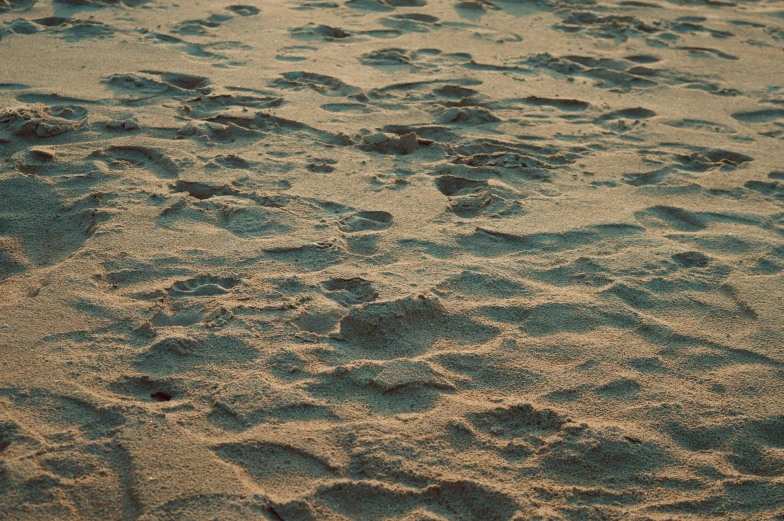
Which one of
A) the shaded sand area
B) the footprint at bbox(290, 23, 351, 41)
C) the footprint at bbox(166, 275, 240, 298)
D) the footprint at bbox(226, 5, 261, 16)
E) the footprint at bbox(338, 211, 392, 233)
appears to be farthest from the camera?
the footprint at bbox(226, 5, 261, 16)

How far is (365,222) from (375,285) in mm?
452

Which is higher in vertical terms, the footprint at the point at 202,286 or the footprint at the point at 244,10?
the footprint at the point at 244,10

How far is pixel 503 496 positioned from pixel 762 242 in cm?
175

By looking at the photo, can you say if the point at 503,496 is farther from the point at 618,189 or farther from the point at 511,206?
the point at 618,189

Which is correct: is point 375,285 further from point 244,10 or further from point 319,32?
point 244,10

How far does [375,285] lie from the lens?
96.3 inches

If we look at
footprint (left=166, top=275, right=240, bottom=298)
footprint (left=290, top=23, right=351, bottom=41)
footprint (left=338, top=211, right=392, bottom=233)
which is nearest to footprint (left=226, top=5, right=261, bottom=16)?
footprint (left=290, top=23, right=351, bottom=41)

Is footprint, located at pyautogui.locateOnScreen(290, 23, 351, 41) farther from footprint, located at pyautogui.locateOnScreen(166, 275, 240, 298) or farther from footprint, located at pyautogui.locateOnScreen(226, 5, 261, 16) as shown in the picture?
footprint, located at pyautogui.locateOnScreen(166, 275, 240, 298)

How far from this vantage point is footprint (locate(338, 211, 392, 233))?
2.81 meters

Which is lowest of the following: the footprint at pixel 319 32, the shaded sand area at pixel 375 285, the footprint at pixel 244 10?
the shaded sand area at pixel 375 285

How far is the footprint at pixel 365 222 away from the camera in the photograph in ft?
9.21

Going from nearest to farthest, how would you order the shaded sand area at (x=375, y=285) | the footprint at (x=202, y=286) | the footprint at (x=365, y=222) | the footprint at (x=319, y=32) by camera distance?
the shaded sand area at (x=375, y=285) → the footprint at (x=202, y=286) → the footprint at (x=365, y=222) → the footprint at (x=319, y=32)

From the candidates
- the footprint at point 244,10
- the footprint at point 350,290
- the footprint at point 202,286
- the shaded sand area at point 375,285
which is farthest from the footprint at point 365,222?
the footprint at point 244,10

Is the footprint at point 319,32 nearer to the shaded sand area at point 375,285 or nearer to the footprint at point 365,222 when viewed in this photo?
the shaded sand area at point 375,285
